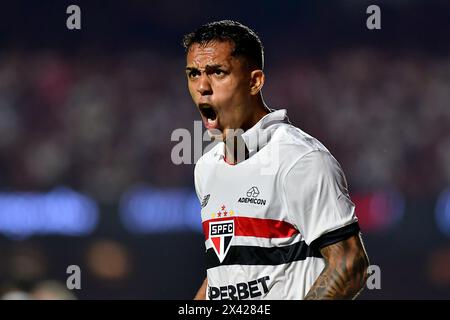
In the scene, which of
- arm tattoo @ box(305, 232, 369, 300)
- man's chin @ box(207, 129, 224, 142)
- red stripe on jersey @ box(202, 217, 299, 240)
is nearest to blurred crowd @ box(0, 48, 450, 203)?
man's chin @ box(207, 129, 224, 142)

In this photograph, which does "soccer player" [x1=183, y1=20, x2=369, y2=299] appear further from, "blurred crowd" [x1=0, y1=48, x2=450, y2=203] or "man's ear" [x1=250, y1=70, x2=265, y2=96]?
"blurred crowd" [x1=0, y1=48, x2=450, y2=203]

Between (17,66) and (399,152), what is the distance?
536 cm

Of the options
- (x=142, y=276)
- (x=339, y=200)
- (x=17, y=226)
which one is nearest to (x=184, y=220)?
(x=142, y=276)

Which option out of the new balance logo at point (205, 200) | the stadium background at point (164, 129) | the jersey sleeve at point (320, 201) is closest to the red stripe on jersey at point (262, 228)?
the jersey sleeve at point (320, 201)

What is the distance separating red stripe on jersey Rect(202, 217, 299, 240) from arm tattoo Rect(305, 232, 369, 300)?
0.29 meters

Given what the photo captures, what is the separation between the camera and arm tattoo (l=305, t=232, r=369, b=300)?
293cm

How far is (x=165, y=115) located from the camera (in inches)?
420

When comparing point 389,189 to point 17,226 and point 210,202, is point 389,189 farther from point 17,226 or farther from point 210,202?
point 210,202

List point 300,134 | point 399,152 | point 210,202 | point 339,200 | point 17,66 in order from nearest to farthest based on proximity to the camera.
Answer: point 339,200 → point 300,134 → point 210,202 → point 399,152 → point 17,66

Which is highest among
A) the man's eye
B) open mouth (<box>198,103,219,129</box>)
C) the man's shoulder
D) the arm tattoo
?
the man's eye

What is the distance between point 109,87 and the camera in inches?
426

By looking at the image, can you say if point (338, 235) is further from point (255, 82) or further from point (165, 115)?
point (165, 115)

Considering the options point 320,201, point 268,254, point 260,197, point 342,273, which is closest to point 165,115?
point 260,197
